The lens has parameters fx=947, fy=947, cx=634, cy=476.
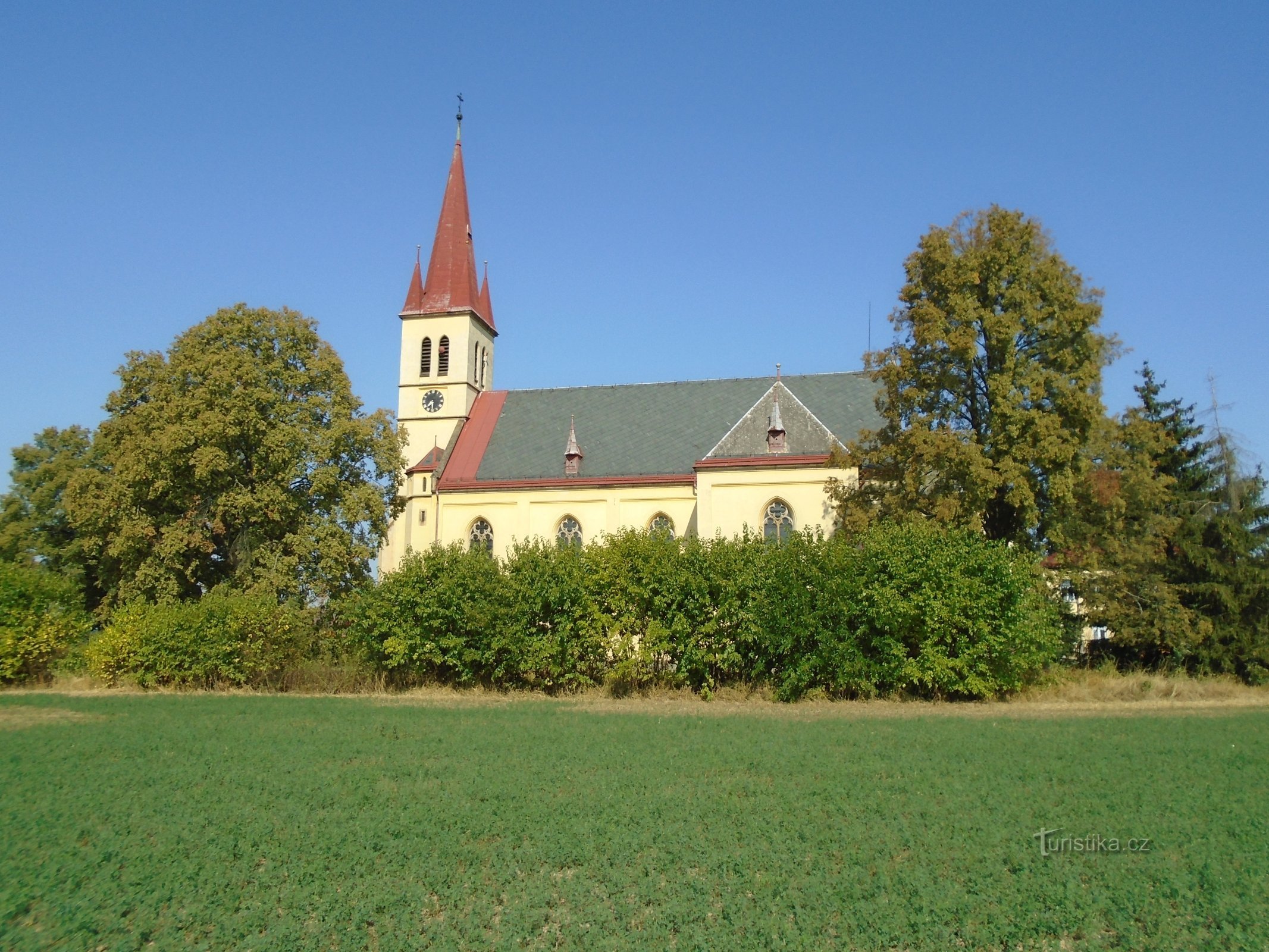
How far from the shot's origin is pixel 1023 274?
21844mm

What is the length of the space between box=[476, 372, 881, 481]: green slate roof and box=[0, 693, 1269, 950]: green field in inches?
865

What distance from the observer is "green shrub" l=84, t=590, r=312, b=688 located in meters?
22.0

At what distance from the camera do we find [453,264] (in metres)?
42.7

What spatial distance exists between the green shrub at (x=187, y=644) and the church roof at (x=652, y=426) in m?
14.9

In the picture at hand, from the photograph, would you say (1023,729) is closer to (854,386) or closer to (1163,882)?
(1163,882)

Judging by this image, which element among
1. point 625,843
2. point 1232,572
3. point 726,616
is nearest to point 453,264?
point 726,616

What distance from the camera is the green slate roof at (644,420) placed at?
35281 mm

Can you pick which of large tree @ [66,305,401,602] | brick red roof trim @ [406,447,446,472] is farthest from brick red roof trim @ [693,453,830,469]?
brick red roof trim @ [406,447,446,472]

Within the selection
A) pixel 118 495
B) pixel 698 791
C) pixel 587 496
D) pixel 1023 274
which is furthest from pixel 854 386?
pixel 698 791

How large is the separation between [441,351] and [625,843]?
36.0m

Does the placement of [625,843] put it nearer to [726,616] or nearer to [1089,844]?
[1089,844]

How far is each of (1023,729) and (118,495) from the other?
22.5m

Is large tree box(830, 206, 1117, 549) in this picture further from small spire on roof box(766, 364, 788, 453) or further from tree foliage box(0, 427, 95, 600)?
tree foliage box(0, 427, 95, 600)

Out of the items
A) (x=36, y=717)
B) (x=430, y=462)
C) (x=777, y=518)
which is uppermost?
(x=430, y=462)
